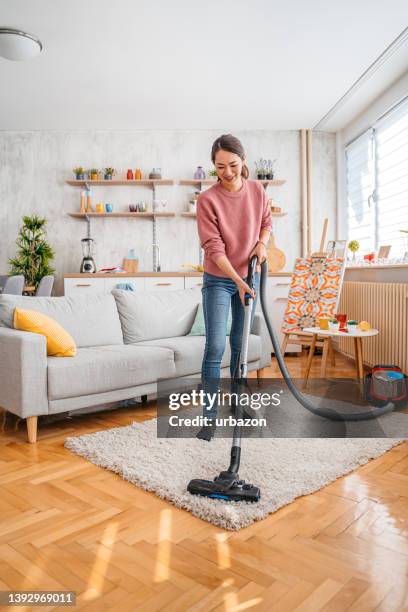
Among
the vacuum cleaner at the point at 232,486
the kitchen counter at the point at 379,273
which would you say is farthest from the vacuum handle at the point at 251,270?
the kitchen counter at the point at 379,273

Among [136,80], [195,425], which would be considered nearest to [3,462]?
[195,425]

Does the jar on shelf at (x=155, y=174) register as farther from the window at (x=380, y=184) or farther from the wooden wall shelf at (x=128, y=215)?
the window at (x=380, y=184)

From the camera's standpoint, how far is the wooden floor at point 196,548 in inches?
48.3

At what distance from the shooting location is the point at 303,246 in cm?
583

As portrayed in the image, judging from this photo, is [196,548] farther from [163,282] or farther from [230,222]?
[163,282]

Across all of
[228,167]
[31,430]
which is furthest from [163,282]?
[228,167]

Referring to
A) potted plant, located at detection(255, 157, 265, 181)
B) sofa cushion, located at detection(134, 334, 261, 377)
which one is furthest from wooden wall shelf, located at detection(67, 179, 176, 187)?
sofa cushion, located at detection(134, 334, 261, 377)

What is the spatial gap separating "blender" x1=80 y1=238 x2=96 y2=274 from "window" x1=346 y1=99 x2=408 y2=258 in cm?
286

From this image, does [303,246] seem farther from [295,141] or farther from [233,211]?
[233,211]

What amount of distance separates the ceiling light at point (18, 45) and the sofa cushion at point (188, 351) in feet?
7.39

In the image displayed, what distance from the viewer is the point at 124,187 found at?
578cm

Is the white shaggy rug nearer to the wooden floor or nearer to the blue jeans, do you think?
the wooden floor

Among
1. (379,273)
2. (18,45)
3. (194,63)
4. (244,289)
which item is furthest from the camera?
(379,273)

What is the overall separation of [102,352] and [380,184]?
3.32 m
